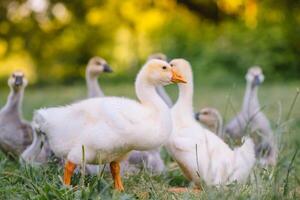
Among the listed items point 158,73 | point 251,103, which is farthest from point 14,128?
point 251,103

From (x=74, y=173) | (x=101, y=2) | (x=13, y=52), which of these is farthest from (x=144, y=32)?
(x=74, y=173)

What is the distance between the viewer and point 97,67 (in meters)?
8.68

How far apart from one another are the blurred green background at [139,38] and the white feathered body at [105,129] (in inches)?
543

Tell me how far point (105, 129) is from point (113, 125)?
0.06 meters

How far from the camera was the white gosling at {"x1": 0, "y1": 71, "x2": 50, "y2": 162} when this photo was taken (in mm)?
6621

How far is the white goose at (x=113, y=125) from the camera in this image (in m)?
4.71

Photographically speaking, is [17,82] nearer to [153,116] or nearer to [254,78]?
[254,78]

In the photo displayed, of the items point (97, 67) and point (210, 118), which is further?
point (97, 67)

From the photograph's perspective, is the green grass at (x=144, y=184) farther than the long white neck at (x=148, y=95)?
No

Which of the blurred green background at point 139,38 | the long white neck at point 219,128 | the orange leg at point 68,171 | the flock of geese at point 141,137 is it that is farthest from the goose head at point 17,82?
the blurred green background at point 139,38

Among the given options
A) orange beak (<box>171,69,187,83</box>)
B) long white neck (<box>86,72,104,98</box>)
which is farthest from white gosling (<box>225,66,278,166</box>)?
long white neck (<box>86,72,104,98</box>)

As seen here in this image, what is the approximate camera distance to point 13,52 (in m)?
20.9

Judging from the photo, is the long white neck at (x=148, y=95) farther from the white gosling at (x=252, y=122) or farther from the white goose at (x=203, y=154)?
the white gosling at (x=252, y=122)

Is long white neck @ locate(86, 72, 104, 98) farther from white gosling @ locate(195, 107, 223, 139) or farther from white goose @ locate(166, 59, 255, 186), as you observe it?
white goose @ locate(166, 59, 255, 186)
